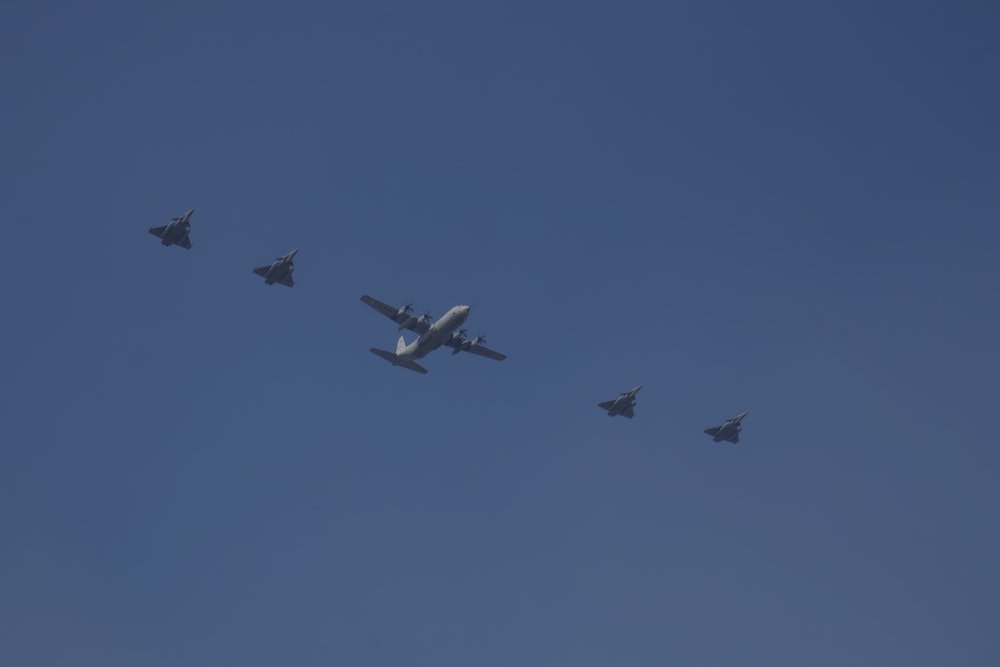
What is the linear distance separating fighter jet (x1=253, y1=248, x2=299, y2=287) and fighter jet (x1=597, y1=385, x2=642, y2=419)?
38.7 metres

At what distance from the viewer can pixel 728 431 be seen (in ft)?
354

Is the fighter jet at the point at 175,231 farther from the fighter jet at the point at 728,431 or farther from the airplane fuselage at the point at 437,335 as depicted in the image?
the fighter jet at the point at 728,431

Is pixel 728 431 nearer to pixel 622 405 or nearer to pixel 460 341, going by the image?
pixel 622 405

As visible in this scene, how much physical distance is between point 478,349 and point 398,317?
1153 centimetres

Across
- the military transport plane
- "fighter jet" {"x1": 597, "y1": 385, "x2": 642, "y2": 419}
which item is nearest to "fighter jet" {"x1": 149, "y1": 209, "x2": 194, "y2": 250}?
the military transport plane

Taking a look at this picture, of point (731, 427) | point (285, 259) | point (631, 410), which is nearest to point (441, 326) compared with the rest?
point (285, 259)

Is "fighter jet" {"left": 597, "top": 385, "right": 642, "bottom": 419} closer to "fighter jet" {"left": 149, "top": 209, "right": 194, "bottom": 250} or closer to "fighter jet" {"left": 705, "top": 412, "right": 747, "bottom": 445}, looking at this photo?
"fighter jet" {"left": 705, "top": 412, "right": 747, "bottom": 445}

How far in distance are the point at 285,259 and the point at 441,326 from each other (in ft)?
59.0

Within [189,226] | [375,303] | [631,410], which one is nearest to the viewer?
[189,226]

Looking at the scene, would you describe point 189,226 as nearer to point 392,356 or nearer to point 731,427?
point 392,356

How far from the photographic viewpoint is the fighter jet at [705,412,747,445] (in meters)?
107

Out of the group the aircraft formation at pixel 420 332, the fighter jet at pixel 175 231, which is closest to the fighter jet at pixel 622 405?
the aircraft formation at pixel 420 332

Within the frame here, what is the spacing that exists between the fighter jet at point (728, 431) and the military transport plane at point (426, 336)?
26.9 m

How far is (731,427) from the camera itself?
10775 cm
